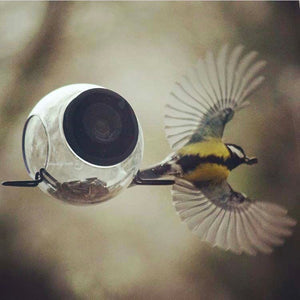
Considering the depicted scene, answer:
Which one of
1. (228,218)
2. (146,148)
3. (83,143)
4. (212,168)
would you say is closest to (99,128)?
(83,143)

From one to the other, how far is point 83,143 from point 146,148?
309 millimetres

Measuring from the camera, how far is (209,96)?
4.29 ft

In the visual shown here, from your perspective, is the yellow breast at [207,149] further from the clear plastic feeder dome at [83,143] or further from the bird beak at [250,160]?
the clear plastic feeder dome at [83,143]

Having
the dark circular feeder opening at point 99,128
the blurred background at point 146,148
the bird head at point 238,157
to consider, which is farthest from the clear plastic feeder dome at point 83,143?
the bird head at point 238,157

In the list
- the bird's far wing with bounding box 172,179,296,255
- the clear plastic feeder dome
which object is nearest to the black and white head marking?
the bird's far wing with bounding box 172,179,296,255

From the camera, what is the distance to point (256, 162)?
4.56 ft

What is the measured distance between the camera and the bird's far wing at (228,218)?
128 cm

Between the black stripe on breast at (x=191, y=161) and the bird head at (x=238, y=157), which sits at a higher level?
the bird head at (x=238, y=157)

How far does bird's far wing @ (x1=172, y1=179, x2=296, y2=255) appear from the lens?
1277 millimetres

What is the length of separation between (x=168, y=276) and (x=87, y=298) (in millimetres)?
227

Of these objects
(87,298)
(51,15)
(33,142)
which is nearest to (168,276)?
(87,298)

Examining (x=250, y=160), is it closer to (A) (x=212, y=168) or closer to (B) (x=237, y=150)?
(B) (x=237, y=150)

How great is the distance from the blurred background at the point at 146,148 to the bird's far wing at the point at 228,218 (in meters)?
0.03

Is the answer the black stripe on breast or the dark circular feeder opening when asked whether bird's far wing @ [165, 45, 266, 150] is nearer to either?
the black stripe on breast
